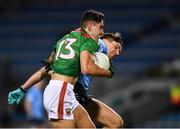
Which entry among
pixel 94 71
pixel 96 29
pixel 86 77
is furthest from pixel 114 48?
pixel 94 71

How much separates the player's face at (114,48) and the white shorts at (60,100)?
703mm

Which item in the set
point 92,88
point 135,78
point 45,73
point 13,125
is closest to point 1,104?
point 13,125

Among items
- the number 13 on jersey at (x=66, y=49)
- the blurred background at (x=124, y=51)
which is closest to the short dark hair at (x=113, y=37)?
the number 13 on jersey at (x=66, y=49)

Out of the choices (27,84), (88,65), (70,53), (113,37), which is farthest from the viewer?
(113,37)

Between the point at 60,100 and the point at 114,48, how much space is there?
0.91 metres

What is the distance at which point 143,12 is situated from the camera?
15.2 meters

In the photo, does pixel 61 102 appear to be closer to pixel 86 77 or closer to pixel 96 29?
pixel 86 77

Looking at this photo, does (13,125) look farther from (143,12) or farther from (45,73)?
(45,73)

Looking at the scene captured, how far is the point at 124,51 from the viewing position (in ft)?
46.3

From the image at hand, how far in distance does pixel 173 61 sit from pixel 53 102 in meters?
7.65

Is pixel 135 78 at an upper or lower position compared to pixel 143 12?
lower

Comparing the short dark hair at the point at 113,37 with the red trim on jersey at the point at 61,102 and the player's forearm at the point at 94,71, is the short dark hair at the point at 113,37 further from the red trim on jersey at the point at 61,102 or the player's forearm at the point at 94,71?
the red trim on jersey at the point at 61,102

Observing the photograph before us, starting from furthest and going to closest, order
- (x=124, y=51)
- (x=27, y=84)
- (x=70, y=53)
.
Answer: (x=124, y=51) → (x=27, y=84) → (x=70, y=53)

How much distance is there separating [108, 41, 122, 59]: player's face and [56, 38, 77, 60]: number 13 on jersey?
657mm
